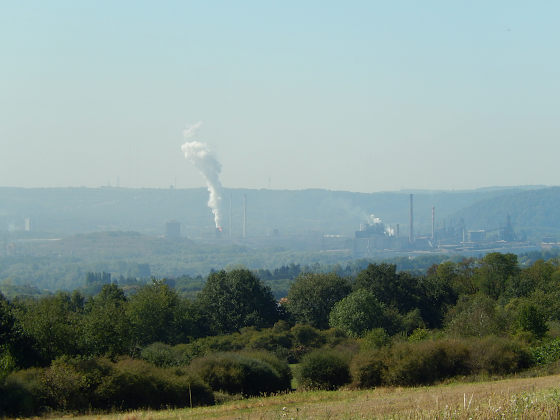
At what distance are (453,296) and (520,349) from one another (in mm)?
37783

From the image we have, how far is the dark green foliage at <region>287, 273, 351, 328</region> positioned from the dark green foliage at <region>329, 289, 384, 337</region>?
577 cm

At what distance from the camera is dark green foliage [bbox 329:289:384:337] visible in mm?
55531

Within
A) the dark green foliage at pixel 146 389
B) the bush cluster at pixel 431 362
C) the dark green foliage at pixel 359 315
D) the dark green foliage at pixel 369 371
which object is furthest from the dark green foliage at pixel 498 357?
the dark green foliage at pixel 359 315

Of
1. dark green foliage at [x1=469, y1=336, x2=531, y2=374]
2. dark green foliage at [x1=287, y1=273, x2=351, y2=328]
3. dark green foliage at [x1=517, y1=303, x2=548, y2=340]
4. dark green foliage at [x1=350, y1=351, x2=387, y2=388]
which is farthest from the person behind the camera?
dark green foliage at [x1=287, y1=273, x2=351, y2=328]

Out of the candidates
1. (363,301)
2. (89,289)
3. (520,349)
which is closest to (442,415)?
(520,349)

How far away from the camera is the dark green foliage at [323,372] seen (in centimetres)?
3117

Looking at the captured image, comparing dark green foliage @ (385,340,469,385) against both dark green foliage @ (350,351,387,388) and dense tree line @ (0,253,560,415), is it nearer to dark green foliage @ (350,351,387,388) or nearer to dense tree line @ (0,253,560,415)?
dense tree line @ (0,253,560,415)

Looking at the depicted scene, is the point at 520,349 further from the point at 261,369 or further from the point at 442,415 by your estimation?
the point at 442,415

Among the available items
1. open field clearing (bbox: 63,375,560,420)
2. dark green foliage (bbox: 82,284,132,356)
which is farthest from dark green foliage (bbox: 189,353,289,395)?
dark green foliage (bbox: 82,284,132,356)

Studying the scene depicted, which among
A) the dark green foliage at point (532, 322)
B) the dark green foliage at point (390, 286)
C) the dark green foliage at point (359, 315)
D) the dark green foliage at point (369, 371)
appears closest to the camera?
the dark green foliage at point (369, 371)

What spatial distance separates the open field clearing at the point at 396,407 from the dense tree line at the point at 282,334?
149 inches

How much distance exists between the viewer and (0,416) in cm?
2216

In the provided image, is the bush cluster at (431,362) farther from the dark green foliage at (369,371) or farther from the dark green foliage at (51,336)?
the dark green foliage at (51,336)

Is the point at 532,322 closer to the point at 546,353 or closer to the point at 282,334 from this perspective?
the point at 546,353
